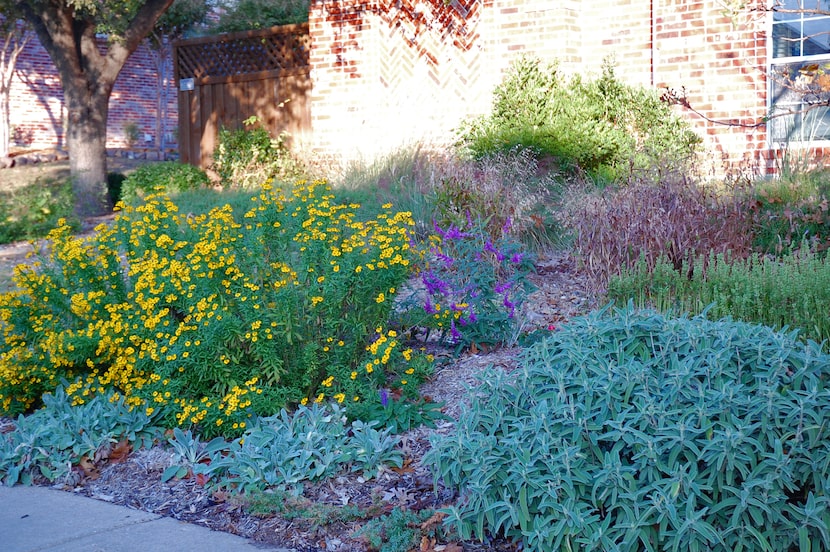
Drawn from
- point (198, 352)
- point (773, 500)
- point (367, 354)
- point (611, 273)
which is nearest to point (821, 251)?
point (611, 273)

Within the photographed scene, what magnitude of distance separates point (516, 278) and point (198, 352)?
6.64 ft

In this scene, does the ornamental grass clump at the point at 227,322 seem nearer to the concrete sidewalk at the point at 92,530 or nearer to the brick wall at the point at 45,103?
the concrete sidewalk at the point at 92,530

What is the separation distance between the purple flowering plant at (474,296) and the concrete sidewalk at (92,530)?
2.09 metres

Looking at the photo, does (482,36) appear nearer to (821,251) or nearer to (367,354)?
(821,251)

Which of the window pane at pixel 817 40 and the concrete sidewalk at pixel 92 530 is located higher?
the window pane at pixel 817 40

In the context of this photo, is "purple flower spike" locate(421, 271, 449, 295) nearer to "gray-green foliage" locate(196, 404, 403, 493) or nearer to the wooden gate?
"gray-green foliage" locate(196, 404, 403, 493)

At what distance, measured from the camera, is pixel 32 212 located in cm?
1156

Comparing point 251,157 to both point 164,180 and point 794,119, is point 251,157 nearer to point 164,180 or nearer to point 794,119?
point 164,180

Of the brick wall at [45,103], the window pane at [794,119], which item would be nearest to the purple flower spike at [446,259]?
the window pane at [794,119]

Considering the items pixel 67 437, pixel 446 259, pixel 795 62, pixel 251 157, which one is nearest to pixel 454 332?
pixel 446 259

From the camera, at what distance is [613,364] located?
3.69 metres

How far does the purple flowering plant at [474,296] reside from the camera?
552 cm

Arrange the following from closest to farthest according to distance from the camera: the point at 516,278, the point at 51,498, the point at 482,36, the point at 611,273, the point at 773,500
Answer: the point at 773,500, the point at 51,498, the point at 516,278, the point at 611,273, the point at 482,36

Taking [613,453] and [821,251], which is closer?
[613,453]
